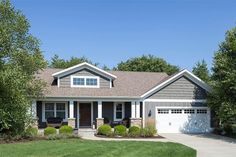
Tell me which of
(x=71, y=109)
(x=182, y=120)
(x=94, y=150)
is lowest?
(x=94, y=150)

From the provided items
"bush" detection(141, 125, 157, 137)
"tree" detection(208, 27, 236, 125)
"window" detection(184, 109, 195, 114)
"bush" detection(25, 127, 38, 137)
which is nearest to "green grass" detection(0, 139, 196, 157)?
"bush" detection(25, 127, 38, 137)

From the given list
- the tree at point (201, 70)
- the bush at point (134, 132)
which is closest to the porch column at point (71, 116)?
the bush at point (134, 132)

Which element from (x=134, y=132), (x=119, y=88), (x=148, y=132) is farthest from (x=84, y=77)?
(x=148, y=132)

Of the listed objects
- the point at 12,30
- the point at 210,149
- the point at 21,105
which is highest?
the point at 12,30

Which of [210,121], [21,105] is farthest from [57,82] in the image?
[210,121]

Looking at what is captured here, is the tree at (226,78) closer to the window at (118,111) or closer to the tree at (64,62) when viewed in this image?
the window at (118,111)

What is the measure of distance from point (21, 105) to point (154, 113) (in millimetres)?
12595

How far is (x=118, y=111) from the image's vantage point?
3275 centimetres

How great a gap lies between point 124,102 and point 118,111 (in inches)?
35.1

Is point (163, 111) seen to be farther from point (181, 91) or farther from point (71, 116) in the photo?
point (71, 116)

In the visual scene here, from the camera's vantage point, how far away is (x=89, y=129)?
99.5 ft

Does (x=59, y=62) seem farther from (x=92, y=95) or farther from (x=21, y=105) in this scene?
(x=21, y=105)

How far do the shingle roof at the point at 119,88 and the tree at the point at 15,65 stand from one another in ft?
15.6

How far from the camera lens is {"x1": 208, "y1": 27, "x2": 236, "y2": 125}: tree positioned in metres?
Result: 27.2
